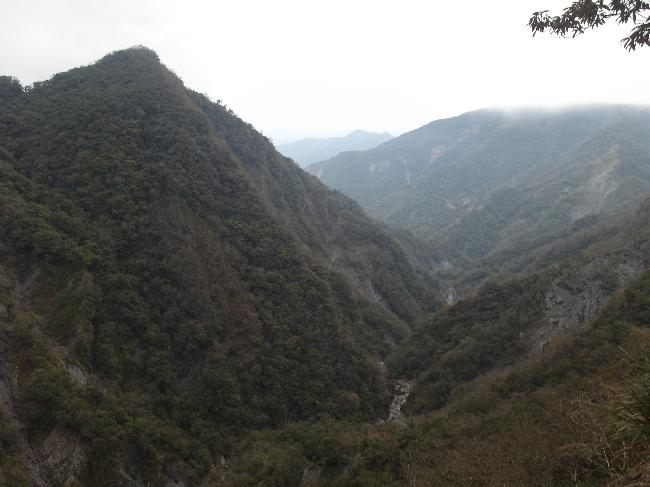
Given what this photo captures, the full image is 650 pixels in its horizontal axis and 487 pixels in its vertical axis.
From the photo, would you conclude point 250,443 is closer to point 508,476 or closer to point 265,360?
point 265,360

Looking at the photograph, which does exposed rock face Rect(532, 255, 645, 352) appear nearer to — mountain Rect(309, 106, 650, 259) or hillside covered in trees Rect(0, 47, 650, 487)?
hillside covered in trees Rect(0, 47, 650, 487)

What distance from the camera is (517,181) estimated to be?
151m

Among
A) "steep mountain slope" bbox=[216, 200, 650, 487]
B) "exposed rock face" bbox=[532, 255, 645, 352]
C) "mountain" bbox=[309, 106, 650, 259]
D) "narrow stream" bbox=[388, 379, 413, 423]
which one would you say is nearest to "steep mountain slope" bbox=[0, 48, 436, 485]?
"narrow stream" bbox=[388, 379, 413, 423]

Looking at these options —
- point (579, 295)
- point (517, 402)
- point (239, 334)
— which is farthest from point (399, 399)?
point (579, 295)

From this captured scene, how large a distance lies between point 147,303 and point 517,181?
150 meters

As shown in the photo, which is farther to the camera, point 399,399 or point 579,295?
point 399,399

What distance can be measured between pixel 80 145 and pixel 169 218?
12803mm

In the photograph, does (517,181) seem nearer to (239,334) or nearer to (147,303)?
(239,334)

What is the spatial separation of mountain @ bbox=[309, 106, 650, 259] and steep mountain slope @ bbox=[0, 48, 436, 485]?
239 ft

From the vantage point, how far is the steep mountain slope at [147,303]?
23125mm

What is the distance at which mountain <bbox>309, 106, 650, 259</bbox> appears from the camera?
107188mm

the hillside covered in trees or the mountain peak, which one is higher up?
the mountain peak

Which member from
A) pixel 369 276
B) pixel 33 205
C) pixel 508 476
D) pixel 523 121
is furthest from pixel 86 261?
pixel 523 121

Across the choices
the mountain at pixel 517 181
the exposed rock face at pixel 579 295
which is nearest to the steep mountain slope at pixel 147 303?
the exposed rock face at pixel 579 295
